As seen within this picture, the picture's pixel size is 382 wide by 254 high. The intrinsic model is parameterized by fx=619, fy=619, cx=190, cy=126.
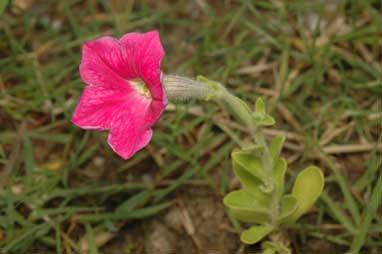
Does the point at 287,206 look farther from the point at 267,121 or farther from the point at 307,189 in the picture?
the point at 267,121

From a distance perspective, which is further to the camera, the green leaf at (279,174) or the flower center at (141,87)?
the green leaf at (279,174)

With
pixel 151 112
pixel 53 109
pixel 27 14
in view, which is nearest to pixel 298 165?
pixel 151 112

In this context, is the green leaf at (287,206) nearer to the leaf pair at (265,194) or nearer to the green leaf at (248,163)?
the leaf pair at (265,194)

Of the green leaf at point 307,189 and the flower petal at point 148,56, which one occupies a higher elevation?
the flower petal at point 148,56

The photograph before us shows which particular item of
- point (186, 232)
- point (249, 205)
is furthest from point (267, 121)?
point (186, 232)

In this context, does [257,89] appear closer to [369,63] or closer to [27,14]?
[369,63]

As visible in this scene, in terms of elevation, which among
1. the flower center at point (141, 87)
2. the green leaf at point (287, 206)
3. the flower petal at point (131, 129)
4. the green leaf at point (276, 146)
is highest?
the flower center at point (141, 87)

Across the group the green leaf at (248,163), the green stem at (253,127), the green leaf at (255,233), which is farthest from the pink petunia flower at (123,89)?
the green leaf at (255,233)
